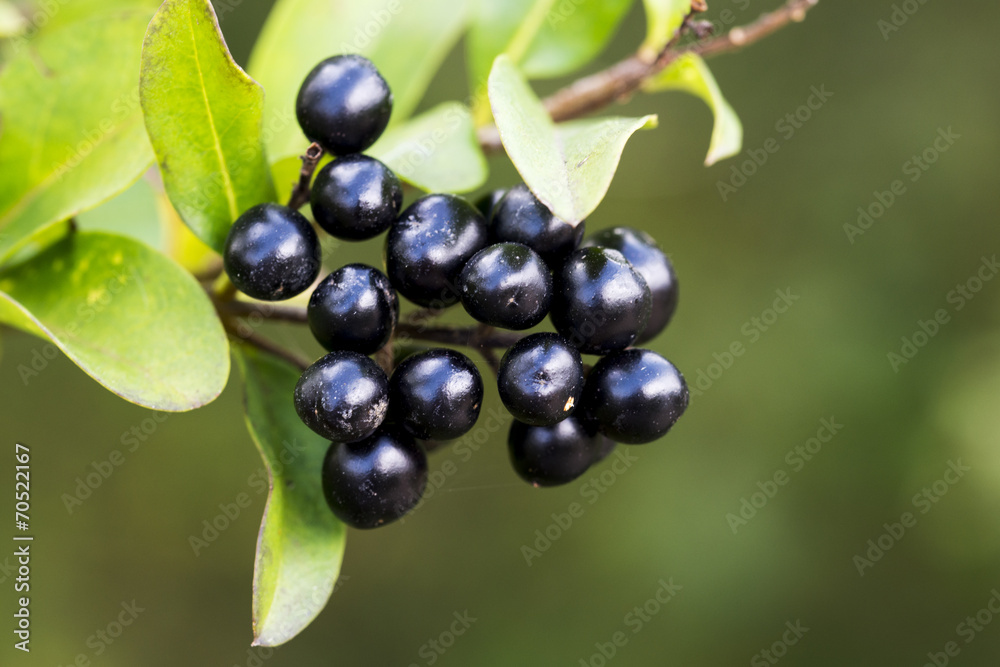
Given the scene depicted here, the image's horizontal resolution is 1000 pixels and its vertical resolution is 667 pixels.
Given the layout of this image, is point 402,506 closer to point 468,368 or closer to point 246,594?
point 468,368

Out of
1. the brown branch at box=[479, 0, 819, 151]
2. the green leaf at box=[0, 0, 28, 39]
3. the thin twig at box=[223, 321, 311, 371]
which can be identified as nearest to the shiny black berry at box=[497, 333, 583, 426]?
the thin twig at box=[223, 321, 311, 371]

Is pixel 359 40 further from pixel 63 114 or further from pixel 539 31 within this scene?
pixel 63 114

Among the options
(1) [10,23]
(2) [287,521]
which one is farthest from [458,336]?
(1) [10,23]

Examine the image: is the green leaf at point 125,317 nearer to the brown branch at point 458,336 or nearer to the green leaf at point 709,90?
the brown branch at point 458,336

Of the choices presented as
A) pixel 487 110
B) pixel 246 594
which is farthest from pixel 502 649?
pixel 487 110

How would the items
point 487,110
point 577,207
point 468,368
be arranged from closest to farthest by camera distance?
point 577,207 < point 468,368 < point 487,110

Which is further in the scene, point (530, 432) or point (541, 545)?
point (541, 545)
